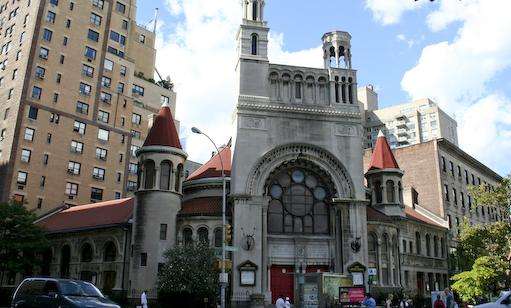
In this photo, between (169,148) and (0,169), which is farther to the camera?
(0,169)

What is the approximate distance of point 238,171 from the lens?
131 ft

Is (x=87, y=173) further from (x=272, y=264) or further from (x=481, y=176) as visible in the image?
(x=481, y=176)

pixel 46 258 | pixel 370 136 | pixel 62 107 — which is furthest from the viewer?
pixel 370 136

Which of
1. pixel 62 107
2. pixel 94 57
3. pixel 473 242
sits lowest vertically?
pixel 473 242

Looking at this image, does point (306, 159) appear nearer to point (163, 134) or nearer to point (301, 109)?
point (301, 109)

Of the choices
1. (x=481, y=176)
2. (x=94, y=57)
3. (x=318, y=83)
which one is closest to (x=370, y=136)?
(x=481, y=176)

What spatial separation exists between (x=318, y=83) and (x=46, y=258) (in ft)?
99.0

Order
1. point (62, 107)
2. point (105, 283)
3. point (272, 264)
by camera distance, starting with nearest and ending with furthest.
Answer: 1. point (272, 264)
2. point (105, 283)
3. point (62, 107)

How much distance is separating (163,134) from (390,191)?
71.5 feet

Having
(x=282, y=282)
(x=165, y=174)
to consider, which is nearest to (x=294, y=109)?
(x=165, y=174)

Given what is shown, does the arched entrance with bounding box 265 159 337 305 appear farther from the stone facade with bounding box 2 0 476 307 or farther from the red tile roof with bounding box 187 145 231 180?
the red tile roof with bounding box 187 145 231 180

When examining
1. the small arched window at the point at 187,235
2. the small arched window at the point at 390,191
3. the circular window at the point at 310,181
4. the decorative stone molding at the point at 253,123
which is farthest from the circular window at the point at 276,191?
the small arched window at the point at 390,191

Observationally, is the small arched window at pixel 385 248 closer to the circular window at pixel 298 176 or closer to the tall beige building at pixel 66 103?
the circular window at pixel 298 176

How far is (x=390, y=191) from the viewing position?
48.8 meters
